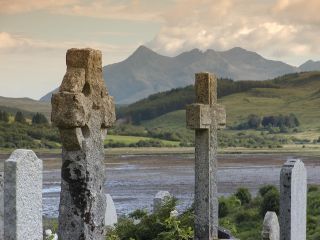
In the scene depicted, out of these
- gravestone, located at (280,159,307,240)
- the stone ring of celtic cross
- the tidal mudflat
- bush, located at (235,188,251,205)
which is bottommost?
the tidal mudflat

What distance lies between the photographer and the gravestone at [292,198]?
47.7 feet

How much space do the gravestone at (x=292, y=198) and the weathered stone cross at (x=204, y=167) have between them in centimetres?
122

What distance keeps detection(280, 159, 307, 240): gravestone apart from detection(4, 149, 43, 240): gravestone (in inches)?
231

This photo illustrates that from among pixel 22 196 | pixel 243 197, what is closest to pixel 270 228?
pixel 22 196

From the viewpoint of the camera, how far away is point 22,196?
373 inches

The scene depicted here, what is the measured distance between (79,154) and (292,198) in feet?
21.1

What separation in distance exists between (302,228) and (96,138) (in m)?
7.56

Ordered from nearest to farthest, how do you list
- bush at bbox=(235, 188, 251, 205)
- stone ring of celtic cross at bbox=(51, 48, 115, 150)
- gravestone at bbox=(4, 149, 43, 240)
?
stone ring of celtic cross at bbox=(51, 48, 115, 150), gravestone at bbox=(4, 149, 43, 240), bush at bbox=(235, 188, 251, 205)

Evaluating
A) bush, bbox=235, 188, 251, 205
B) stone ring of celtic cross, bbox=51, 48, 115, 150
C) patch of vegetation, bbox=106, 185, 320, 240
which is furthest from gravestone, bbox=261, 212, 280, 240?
bush, bbox=235, 188, 251, 205

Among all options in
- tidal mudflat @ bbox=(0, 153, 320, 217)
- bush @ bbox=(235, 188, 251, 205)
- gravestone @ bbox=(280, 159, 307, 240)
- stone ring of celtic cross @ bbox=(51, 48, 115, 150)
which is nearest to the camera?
stone ring of celtic cross @ bbox=(51, 48, 115, 150)

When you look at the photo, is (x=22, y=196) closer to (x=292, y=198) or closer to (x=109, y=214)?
(x=292, y=198)

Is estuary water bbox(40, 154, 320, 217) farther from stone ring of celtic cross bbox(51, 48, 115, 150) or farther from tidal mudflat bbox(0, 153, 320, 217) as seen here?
stone ring of celtic cross bbox(51, 48, 115, 150)

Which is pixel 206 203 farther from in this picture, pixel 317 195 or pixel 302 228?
pixel 317 195

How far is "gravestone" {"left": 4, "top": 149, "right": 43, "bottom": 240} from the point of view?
9.41m
